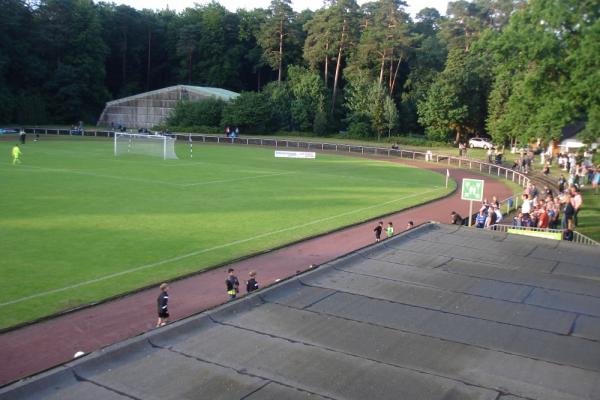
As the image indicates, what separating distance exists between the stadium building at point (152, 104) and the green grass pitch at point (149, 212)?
3248 cm

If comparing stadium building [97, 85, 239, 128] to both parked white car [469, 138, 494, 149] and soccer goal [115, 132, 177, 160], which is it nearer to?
soccer goal [115, 132, 177, 160]

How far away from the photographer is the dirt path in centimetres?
1096

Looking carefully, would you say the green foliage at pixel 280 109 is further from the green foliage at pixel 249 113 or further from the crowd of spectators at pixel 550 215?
the crowd of spectators at pixel 550 215

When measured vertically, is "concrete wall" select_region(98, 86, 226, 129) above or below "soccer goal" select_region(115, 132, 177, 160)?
above

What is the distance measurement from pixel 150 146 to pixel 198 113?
78.9 ft

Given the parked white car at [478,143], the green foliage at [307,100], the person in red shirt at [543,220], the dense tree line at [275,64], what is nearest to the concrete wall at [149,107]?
the dense tree line at [275,64]

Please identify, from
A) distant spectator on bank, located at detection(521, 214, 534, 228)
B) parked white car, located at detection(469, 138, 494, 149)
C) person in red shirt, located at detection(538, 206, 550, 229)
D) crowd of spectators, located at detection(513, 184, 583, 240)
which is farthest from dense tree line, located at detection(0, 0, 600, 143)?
person in red shirt, located at detection(538, 206, 550, 229)

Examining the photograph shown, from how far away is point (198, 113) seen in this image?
248 ft

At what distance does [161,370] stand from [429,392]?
292 cm

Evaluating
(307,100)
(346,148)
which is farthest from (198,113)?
(346,148)

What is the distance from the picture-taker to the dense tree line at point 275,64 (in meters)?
70.8

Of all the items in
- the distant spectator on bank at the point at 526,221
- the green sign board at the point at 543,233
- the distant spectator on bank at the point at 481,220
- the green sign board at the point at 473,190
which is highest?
the green sign board at the point at 473,190

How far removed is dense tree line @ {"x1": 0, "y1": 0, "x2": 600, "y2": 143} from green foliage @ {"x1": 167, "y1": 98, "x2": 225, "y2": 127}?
0.16 meters

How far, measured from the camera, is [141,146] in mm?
54094
